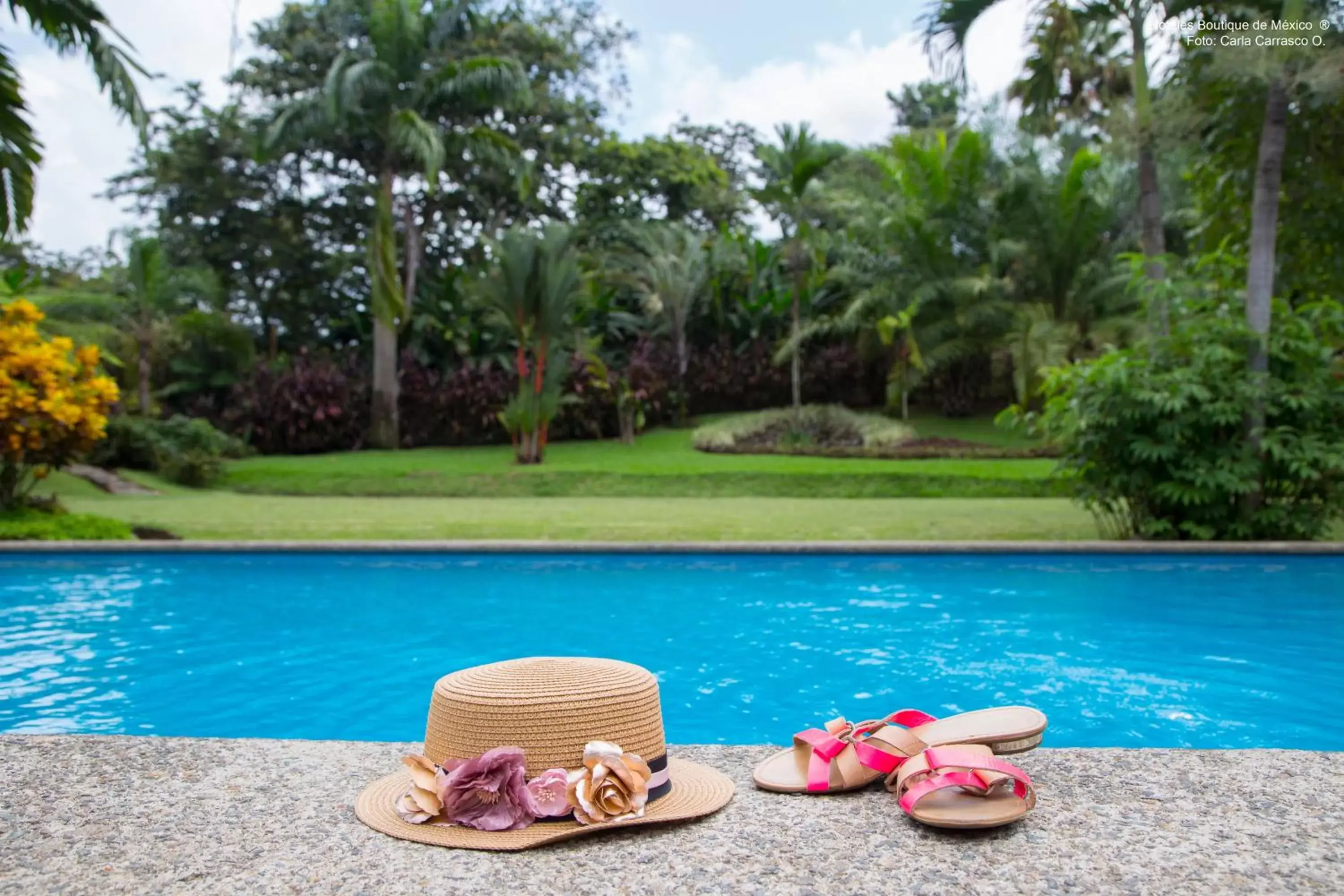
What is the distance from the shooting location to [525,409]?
53.9 ft

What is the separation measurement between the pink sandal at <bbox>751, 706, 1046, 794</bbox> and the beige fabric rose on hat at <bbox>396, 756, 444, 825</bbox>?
0.82 m

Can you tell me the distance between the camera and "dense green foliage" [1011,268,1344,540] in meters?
8.91

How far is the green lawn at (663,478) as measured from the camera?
13938 mm

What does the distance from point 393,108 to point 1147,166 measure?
13309 millimetres

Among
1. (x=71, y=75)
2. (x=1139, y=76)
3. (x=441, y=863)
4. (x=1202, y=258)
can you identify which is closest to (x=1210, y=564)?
(x=1202, y=258)

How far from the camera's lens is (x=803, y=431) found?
18.9 metres

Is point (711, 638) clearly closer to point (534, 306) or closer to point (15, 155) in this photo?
point (15, 155)

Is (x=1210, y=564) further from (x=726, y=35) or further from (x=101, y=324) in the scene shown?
(x=101, y=324)

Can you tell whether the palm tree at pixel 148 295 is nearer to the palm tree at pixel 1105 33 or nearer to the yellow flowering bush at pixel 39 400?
the yellow flowering bush at pixel 39 400

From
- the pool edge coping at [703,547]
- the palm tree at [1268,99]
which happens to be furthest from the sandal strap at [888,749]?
the palm tree at [1268,99]

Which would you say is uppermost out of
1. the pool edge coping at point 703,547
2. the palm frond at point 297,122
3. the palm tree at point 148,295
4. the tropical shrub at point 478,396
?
the palm frond at point 297,122

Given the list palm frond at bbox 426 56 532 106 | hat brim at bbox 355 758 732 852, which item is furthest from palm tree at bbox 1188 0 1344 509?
palm frond at bbox 426 56 532 106

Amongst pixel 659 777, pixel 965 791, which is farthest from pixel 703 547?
pixel 965 791

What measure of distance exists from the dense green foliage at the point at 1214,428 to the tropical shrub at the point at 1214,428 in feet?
0.04
